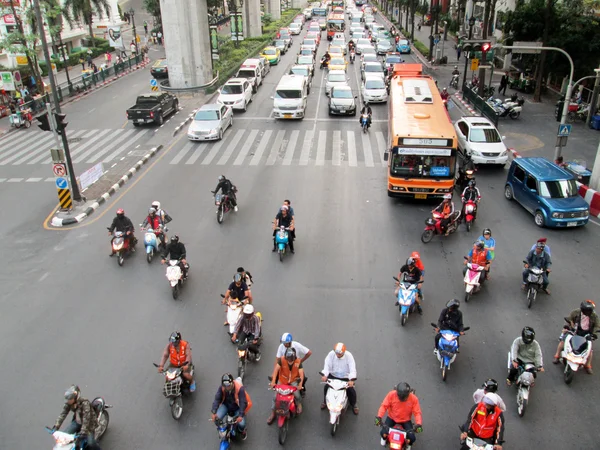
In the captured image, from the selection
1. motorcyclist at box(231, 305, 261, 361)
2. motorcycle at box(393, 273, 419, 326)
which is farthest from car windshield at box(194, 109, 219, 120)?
motorcyclist at box(231, 305, 261, 361)

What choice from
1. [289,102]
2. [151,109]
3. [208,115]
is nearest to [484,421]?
[208,115]

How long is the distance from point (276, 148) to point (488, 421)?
60.8ft

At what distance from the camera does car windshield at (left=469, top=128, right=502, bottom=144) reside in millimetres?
21688

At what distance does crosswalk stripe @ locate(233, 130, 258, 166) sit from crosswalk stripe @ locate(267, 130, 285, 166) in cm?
115

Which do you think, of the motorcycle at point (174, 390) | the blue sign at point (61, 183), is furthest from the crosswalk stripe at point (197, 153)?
the motorcycle at point (174, 390)

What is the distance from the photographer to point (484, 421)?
7.46 m

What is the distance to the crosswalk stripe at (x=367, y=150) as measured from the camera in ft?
72.7

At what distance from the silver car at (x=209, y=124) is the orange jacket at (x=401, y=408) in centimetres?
1960

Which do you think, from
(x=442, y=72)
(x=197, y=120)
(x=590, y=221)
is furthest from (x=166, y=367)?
(x=442, y=72)

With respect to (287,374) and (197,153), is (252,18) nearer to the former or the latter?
(197,153)

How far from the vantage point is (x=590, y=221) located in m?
16.8

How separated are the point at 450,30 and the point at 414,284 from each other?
64.2 m

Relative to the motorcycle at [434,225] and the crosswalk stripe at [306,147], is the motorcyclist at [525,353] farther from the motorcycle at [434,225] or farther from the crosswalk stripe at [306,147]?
the crosswalk stripe at [306,147]

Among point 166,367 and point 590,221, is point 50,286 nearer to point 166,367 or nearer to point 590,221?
point 166,367
